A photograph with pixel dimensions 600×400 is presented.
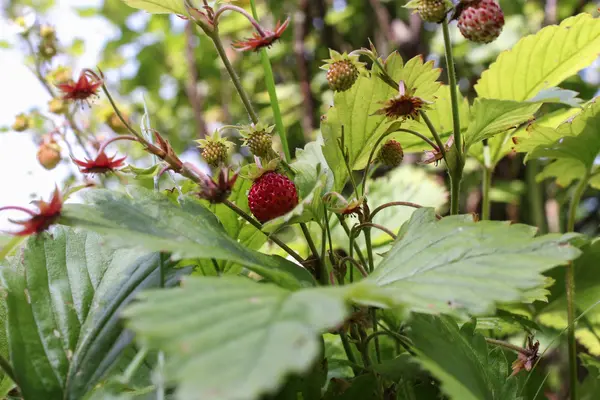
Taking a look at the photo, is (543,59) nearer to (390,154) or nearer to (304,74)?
(390,154)

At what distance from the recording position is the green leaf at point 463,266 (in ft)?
1.04

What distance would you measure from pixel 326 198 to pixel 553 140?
26 cm

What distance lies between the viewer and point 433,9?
1.52ft

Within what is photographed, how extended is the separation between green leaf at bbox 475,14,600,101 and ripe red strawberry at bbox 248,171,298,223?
1.02ft

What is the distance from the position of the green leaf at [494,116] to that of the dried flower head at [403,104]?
5 centimetres

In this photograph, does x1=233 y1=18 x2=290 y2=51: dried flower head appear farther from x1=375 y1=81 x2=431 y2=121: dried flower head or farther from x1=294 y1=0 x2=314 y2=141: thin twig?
x1=294 y1=0 x2=314 y2=141: thin twig

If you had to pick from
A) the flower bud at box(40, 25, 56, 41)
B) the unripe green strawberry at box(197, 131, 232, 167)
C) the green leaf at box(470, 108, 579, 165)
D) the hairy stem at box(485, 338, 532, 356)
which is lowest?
the hairy stem at box(485, 338, 532, 356)

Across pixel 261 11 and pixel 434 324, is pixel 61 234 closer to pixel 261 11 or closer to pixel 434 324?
pixel 434 324

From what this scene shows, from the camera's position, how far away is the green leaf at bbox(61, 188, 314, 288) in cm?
34

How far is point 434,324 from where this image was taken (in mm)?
401

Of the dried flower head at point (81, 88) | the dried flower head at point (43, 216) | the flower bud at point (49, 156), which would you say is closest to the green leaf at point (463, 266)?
the dried flower head at point (43, 216)

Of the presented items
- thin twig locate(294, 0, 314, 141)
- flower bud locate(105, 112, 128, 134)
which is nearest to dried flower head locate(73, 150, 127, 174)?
flower bud locate(105, 112, 128, 134)

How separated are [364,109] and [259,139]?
0.10m

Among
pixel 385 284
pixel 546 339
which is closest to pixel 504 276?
pixel 385 284
